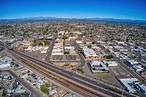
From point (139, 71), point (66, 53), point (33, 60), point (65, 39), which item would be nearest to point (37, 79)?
point (33, 60)

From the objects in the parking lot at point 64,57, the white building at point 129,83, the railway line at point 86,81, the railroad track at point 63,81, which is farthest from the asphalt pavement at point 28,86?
the white building at point 129,83

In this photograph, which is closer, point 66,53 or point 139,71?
point 139,71

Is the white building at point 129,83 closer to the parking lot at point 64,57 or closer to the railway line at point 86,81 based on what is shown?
the railway line at point 86,81

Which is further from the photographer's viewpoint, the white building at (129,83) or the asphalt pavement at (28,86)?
the white building at (129,83)

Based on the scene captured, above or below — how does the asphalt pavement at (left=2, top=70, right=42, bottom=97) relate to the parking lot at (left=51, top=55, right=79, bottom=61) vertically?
below

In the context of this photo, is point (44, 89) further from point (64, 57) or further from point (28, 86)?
point (64, 57)

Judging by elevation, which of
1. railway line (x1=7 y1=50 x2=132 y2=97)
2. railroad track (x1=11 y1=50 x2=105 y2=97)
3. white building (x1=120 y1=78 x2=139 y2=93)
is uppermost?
white building (x1=120 y1=78 x2=139 y2=93)

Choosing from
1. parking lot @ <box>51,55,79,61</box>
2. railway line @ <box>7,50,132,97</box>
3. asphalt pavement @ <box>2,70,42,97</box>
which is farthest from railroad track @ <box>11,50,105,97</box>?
parking lot @ <box>51,55,79,61</box>

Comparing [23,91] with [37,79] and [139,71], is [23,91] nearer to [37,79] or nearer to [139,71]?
[37,79]

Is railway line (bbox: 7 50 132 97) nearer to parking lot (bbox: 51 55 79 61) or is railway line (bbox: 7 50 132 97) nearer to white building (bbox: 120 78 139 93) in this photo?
white building (bbox: 120 78 139 93)

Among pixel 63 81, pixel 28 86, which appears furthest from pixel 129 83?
pixel 28 86

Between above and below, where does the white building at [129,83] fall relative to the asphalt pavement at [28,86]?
above
